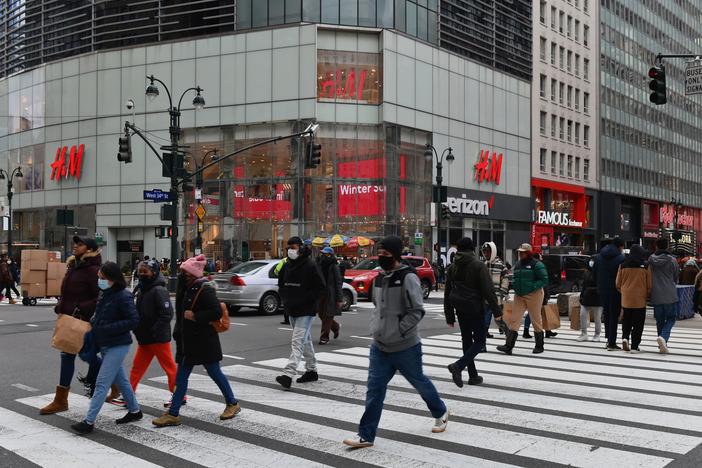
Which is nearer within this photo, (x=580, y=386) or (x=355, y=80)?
(x=580, y=386)

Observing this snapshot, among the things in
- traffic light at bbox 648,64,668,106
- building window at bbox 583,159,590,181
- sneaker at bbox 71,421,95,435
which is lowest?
sneaker at bbox 71,421,95,435

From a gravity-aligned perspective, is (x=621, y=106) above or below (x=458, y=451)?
above

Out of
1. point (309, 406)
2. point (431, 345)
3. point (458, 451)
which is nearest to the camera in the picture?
point (458, 451)

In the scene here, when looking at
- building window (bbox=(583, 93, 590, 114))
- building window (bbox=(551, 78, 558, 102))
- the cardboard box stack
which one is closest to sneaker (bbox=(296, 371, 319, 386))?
the cardboard box stack

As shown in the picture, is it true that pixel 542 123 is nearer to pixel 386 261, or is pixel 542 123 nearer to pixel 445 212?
pixel 445 212

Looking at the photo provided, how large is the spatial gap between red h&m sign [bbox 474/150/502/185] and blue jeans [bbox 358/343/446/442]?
153 feet

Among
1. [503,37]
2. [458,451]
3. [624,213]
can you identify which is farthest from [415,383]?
[624,213]

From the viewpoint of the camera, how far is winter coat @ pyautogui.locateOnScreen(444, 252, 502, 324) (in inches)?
353

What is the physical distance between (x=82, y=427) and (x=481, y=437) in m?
3.63

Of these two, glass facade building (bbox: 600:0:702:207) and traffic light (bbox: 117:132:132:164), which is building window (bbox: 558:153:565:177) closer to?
glass facade building (bbox: 600:0:702:207)

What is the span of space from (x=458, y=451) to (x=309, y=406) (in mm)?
2277

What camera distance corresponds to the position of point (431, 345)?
43.4 feet

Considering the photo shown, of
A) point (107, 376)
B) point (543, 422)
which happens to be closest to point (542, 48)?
point (543, 422)

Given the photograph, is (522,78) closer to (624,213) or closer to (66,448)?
(624,213)
